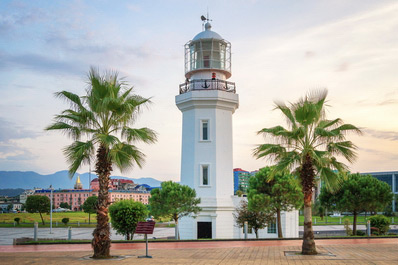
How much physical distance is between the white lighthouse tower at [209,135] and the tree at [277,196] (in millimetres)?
1833

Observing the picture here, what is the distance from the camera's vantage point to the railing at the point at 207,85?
99.9 ft

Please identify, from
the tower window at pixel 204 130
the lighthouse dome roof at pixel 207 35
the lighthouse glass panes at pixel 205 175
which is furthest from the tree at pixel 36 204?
the lighthouse dome roof at pixel 207 35

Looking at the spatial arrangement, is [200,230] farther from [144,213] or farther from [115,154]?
[115,154]

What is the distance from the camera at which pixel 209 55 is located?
31.0 m

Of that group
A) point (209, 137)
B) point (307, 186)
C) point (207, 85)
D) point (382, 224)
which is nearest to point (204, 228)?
point (209, 137)

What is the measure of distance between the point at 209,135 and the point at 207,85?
3.43 meters

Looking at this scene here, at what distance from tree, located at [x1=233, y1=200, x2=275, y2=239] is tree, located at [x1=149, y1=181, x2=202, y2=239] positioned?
362cm

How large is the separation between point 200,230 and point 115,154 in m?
14.9

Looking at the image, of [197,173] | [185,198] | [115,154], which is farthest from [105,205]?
[197,173]

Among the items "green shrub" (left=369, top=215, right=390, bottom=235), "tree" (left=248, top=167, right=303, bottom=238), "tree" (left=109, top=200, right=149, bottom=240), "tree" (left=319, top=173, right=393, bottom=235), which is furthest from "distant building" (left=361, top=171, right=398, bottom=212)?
"tree" (left=109, top=200, right=149, bottom=240)

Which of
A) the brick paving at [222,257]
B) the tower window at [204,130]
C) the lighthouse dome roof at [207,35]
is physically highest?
the lighthouse dome roof at [207,35]

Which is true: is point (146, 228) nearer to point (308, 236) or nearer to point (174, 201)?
point (308, 236)

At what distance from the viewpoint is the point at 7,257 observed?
628 inches

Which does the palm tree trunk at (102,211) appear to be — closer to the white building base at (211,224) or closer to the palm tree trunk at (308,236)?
the palm tree trunk at (308,236)
